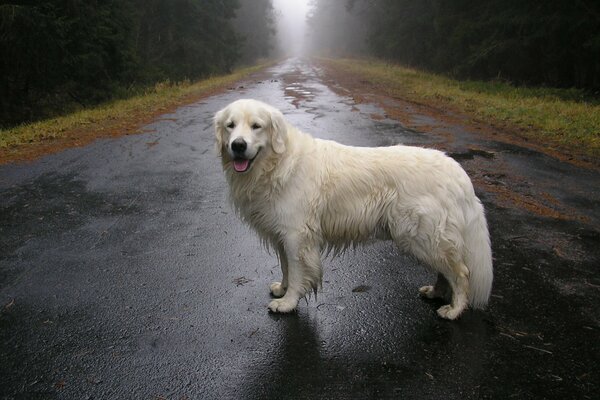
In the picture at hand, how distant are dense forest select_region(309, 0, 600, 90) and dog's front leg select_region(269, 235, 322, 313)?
15.1m

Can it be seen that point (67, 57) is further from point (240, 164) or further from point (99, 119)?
point (240, 164)

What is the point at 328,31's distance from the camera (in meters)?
108

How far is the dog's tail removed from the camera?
3533mm

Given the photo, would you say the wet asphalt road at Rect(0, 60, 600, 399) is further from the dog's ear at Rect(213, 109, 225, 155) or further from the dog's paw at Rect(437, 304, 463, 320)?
the dog's ear at Rect(213, 109, 225, 155)

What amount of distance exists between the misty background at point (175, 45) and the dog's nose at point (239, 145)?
41.1 feet

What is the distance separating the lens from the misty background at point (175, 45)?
1391 cm

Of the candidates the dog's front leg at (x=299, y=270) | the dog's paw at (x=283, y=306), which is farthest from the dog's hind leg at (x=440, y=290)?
the dog's paw at (x=283, y=306)

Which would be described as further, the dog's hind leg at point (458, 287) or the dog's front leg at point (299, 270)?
the dog's front leg at point (299, 270)

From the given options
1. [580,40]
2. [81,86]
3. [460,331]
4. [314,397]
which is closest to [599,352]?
[460,331]

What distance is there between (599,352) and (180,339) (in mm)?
3055

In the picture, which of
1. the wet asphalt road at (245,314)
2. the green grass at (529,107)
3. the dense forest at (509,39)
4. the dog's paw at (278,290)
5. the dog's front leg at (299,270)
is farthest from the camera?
the dense forest at (509,39)

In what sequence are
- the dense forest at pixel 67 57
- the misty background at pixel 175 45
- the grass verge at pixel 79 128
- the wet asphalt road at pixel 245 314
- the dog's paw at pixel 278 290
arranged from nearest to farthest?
the wet asphalt road at pixel 245 314 < the dog's paw at pixel 278 290 < the grass verge at pixel 79 128 < the dense forest at pixel 67 57 < the misty background at pixel 175 45

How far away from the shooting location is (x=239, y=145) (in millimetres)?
3494

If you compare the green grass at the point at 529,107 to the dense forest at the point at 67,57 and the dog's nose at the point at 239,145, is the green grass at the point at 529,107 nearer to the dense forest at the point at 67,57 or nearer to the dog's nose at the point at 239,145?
the dog's nose at the point at 239,145
